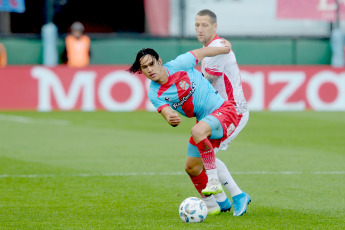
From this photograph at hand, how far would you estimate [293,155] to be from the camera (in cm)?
1196

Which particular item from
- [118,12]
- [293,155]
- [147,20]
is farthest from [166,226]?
[118,12]

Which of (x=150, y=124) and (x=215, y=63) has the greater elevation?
(x=215, y=63)

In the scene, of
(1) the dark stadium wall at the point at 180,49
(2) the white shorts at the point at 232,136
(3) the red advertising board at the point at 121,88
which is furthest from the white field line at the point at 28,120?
(2) the white shorts at the point at 232,136

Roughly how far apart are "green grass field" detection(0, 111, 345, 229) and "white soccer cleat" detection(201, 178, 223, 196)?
0.98ft

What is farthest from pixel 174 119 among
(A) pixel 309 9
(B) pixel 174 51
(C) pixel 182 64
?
(A) pixel 309 9

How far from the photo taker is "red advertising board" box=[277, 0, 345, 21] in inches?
883

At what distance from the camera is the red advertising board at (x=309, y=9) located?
2242 cm

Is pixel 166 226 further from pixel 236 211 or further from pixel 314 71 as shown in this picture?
pixel 314 71

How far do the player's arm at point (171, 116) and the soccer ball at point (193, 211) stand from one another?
73 centimetres

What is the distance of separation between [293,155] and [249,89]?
7747 millimetres

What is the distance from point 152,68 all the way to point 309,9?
1602 cm

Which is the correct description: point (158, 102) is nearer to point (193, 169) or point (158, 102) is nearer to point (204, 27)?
point (193, 169)

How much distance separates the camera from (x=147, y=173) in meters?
10.3

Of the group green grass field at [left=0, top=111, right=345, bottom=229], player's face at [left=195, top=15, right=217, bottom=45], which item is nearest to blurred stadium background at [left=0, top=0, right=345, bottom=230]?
green grass field at [left=0, top=111, right=345, bottom=229]
